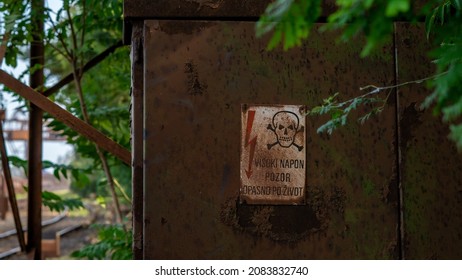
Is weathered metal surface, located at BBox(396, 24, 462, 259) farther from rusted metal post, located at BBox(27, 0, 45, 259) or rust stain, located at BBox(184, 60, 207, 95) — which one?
rusted metal post, located at BBox(27, 0, 45, 259)

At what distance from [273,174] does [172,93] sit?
1.93 ft

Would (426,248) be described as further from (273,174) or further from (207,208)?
(207,208)

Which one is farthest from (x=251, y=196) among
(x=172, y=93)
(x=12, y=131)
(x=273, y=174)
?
(x=12, y=131)

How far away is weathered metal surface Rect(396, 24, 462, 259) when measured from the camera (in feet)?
9.20

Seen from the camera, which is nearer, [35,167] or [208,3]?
[208,3]

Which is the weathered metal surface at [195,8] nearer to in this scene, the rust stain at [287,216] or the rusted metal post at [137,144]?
the rusted metal post at [137,144]

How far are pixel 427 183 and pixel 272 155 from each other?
2.39ft

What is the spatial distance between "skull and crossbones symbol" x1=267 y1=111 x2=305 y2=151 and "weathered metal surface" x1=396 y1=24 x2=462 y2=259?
49 centimetres

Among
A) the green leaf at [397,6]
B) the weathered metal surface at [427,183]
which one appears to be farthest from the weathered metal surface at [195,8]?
the green leaf at [397,6]

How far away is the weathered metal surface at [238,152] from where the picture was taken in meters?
2.75

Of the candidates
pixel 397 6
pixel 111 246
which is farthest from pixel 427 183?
pixel 111 246

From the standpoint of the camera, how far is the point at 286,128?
277 centimetres

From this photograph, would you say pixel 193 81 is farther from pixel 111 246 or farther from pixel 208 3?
pixel 111 246

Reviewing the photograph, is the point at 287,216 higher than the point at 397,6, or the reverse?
the point at 397,6
